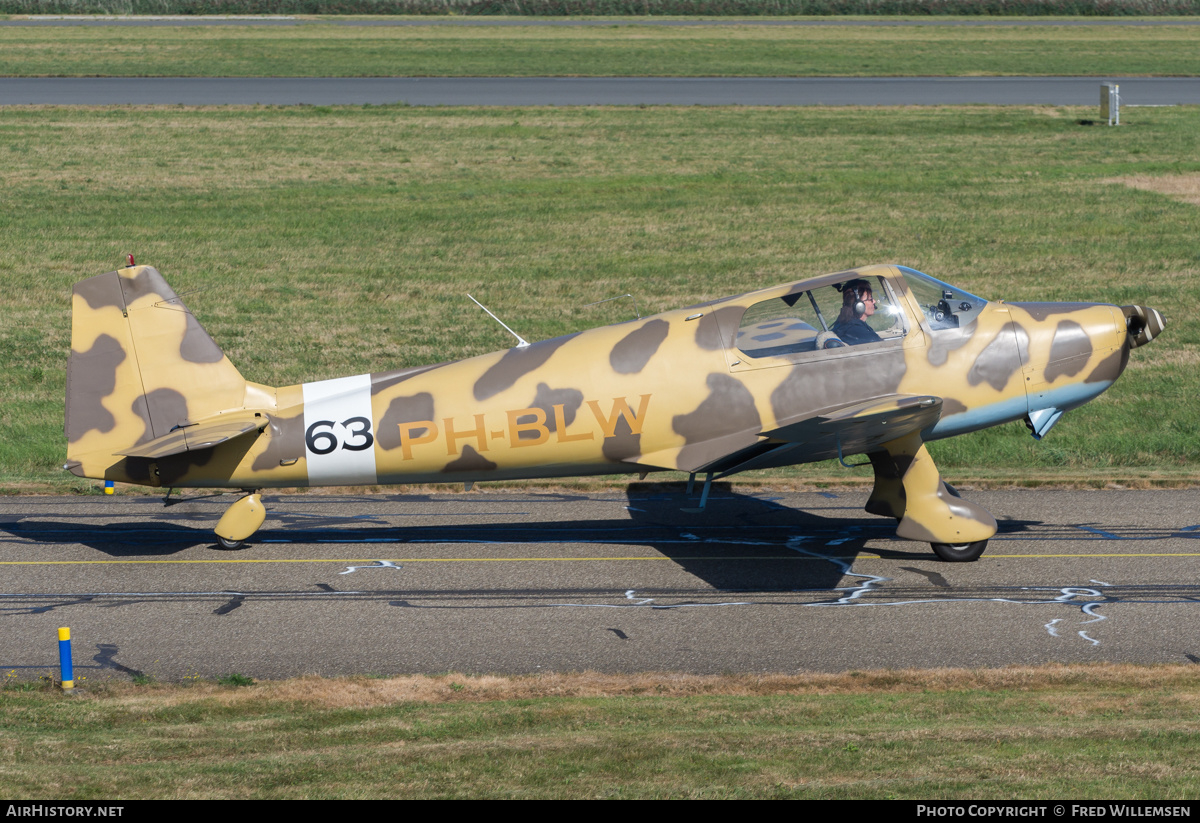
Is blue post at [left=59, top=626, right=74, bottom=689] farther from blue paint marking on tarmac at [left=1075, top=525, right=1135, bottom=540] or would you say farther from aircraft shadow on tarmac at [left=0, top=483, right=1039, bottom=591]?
blue paint marking on tarmac at [left=1075, top=525, right=1135, bottom=540]

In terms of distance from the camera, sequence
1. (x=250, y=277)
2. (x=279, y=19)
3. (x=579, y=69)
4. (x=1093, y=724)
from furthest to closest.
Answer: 1. (x=279, y=19)
2. (x=579, y=69)
3. (x=250, y=277)
4. (x=1093, y=724)

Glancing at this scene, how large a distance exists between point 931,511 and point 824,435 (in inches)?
70.5

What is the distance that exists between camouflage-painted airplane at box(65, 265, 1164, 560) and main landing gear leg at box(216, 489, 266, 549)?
0.47 m

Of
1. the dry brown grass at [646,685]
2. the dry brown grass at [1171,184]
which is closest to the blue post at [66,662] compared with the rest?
the dry brown grass at [646,685]

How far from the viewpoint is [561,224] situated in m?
27.7

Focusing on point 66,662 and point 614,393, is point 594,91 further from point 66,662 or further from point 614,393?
point 66,662

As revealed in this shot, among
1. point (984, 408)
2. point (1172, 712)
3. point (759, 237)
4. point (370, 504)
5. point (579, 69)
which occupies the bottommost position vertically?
point (1172, 712)

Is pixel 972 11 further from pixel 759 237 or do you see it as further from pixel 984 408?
pixel 984 408

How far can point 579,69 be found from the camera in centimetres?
4834

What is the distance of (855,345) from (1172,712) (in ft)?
15.4

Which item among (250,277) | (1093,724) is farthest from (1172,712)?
(250,277)

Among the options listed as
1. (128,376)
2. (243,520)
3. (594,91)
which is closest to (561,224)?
(243,520)

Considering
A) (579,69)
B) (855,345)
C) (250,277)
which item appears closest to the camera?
(855,345)

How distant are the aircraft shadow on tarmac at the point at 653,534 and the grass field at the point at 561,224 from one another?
7.74 feet
